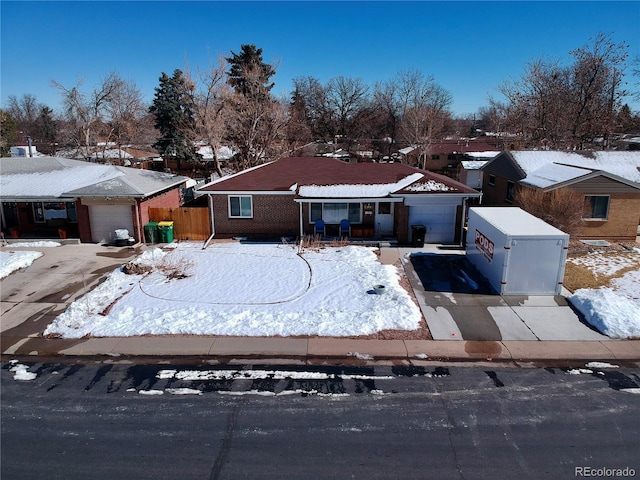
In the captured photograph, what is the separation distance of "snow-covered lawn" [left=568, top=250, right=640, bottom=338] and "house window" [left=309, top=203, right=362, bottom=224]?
30.9ft

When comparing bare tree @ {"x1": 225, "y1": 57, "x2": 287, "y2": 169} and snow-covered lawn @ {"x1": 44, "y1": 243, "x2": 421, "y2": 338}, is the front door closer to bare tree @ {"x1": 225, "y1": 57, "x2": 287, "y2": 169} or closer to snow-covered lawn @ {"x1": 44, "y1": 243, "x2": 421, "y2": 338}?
snow-covered lawn @ {"x1": 44, "y1": 243, "x2": 421, "y2": 338}

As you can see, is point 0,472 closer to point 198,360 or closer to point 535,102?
point 198,360

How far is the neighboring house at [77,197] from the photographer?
20406 millimetres

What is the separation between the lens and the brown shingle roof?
2091 centimetres

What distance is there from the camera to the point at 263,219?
21.4 meters

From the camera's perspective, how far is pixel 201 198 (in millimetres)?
29875

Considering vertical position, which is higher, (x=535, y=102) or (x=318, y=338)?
(x=535, y=102)

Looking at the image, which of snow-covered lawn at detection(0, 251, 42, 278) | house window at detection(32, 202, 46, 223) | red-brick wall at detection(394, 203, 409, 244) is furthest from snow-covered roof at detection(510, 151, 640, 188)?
house window at detection(32, 202, 46, 223)

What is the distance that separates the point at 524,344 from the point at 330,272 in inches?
276

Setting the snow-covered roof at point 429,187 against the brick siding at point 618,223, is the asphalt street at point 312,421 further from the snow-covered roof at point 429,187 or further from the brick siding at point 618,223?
the brick siding at point 618,223

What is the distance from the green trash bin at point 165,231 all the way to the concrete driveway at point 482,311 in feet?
37.9

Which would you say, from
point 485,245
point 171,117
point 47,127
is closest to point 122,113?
point 171,117

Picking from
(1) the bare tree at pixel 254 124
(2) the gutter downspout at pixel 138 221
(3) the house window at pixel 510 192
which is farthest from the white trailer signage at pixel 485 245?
(1) the bare tree at pixel 254 124

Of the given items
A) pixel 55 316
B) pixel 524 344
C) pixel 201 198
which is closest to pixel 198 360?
pixel 55 316
